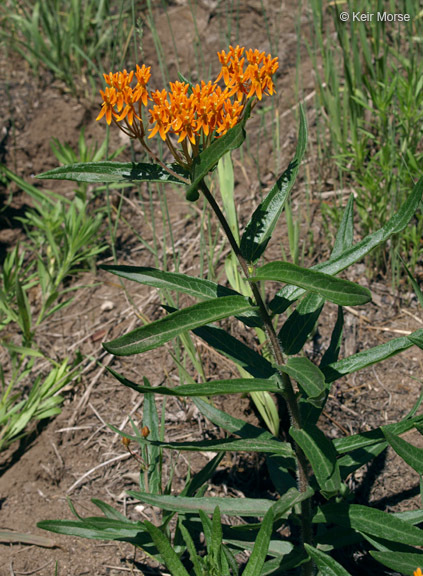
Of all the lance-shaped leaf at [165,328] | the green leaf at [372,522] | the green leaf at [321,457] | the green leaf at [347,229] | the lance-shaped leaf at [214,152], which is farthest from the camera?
the green leaf at [347,229]

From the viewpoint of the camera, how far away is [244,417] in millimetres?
2479

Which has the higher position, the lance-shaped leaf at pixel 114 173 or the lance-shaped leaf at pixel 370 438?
the lance-shaped leaf at pixel 114 173

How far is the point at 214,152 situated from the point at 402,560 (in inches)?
44.6

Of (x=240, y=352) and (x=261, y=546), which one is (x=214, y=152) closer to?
(x=240, y=352)

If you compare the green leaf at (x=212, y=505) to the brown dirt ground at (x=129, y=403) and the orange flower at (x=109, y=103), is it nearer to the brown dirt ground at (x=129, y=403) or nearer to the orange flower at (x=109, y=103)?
the brown dirt ground at (x=129, y=403)

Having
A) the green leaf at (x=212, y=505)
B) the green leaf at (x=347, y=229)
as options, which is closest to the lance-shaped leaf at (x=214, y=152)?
the green leaf at (x=347, y=229)

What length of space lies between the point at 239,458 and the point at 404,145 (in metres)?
1.51

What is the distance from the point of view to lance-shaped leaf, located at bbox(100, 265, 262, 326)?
1493 millimetres

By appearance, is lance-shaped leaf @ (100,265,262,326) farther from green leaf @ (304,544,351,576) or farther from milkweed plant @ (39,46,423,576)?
green leaf @ (304,544,351,576)

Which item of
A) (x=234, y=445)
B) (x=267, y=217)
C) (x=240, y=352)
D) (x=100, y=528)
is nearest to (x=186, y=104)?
(x=267, y=217)

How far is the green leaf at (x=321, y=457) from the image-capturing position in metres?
1.46

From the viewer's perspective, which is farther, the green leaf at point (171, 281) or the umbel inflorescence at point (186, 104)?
the green leaf at point (171, 281)

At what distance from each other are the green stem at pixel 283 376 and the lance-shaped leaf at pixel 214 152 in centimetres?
5

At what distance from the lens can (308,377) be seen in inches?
55.1
